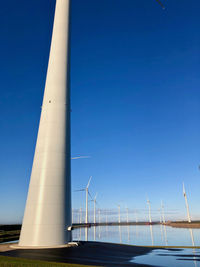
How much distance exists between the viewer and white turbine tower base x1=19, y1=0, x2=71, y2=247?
16.9 meters

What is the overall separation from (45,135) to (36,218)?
753 cm

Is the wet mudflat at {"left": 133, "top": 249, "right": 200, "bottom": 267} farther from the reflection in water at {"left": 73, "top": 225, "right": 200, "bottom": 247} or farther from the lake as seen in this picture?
the reflection in water at {"left": 73, "top": 225, "right": 200, "bottom": 247}

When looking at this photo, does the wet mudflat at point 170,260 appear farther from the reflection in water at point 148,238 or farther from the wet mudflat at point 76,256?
the reflection in water at point 148,238

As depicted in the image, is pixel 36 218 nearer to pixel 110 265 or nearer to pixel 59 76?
pixel 110 265

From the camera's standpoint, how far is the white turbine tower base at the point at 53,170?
55.3 ft

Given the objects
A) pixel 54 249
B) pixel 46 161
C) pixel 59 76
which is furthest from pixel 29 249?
pixel 59 76

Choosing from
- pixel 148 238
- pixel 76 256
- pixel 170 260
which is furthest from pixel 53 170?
pixel 148 238

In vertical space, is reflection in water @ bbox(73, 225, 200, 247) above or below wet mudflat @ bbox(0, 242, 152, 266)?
below

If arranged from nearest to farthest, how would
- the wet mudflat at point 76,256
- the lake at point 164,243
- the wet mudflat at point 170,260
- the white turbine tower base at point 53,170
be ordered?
the wet mudflat at point 76,256, the wet mudflat at point 170,260, the lake at point 164,243, the white turbine tower base at point 53,170

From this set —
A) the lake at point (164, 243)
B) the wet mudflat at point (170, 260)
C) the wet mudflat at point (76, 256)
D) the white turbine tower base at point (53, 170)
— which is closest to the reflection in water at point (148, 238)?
the lake at point (164, 243)

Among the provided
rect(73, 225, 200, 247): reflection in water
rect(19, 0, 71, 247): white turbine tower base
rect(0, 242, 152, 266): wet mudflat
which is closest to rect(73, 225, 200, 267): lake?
rect(73, 225, 200, 247): reflection in water

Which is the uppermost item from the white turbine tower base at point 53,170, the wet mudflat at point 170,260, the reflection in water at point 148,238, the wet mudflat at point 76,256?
the white turbine tower base at point 53,170

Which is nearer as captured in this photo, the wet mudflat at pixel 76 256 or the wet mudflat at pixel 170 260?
the wet mudflat at pixel 76 256

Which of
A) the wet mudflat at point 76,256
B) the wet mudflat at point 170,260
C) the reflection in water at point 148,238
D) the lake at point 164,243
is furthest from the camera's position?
the reflection in water at point 148,238
